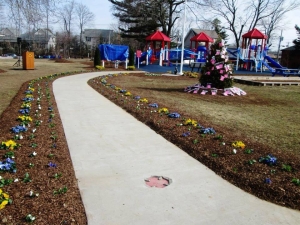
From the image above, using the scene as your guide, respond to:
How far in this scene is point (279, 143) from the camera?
200 inches

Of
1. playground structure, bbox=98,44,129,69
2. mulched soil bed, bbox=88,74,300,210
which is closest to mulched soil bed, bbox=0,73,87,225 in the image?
mulched soil bed, bbox=88,74,300,210

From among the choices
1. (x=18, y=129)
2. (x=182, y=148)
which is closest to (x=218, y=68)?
(x=182, y=148)

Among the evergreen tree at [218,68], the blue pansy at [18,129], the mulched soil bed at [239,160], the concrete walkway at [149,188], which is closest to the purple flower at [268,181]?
the mulched soil bed at [239,160]

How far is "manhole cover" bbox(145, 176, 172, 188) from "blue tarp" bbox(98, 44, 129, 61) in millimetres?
24874

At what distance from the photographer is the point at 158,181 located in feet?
11.4

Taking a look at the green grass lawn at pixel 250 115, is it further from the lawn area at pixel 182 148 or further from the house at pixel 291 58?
the house at pixel 291 58

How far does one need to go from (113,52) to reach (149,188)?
25668mm

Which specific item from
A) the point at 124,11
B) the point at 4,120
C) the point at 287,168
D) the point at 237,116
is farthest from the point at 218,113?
the point at 124,11

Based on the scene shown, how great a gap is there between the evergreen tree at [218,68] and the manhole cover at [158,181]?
26.3ft

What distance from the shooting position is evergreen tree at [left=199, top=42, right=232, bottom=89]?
1073 cm

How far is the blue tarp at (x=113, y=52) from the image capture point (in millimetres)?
27250

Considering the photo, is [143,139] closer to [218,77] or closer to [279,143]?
[279,143]

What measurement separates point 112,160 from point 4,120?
125 inches

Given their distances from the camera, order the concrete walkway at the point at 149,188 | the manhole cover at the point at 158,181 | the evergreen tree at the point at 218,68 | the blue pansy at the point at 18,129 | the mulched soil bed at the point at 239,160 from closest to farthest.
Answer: the concrete walkway at the point at 149,188
the mulched soil bed at the point at 239,160
the manhole cover at the point at 158,181
the blue pansy at the point at 18,129
the evergreen tree at the point at 218,68
